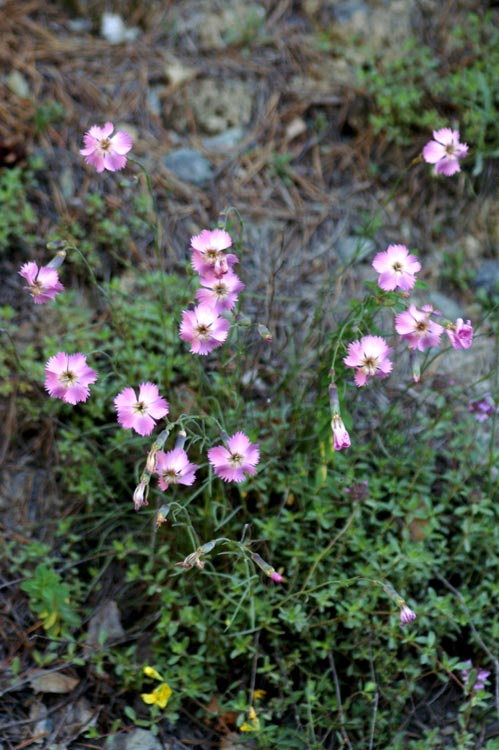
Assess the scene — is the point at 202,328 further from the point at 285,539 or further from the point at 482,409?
the point at 482,409

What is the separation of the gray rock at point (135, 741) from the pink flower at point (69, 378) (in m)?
1.03

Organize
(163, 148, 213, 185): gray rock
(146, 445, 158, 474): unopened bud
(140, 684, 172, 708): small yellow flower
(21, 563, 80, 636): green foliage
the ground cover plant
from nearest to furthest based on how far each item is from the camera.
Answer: (146, 445, 158, 474): unopened bud → the ground cover plant → (140, 684, 172, 708): small yellow flower → (21, 563, 80, 636): green foliage → (163, 148, 213, 185): gray rock

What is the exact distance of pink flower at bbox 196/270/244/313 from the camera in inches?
81.4

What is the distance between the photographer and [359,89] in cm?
359

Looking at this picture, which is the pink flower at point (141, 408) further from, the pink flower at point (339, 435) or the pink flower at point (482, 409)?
the pink flower at point (482, 409)

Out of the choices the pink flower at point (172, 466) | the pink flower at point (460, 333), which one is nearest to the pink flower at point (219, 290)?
the pink flower at point (172, 466)

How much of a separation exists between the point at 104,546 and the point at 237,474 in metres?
0.80

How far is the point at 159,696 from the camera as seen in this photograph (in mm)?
2266

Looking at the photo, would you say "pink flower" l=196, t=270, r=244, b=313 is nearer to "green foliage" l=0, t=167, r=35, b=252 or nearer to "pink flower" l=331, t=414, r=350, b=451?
"pink flower" l=331, t=414, r=350, b=451

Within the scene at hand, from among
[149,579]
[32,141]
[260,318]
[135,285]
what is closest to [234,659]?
[149,579]

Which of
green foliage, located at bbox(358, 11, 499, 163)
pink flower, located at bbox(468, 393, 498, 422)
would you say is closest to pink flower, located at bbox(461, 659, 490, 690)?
pink flower, located at bbox(468, 393, 498, 422)

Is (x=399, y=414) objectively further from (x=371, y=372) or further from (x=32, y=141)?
(x=32, y=141)

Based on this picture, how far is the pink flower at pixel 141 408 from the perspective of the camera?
1.95 m

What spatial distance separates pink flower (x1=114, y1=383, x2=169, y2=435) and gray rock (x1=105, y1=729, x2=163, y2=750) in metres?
0.98
